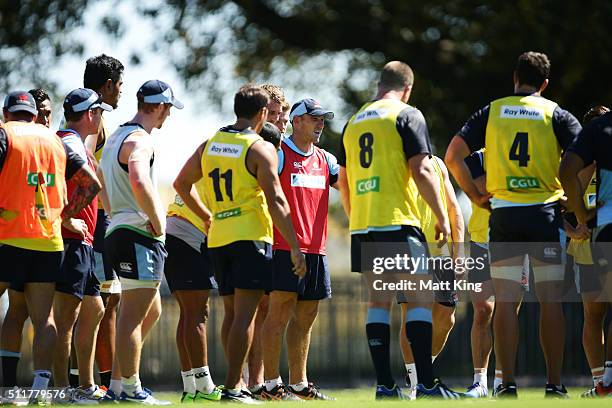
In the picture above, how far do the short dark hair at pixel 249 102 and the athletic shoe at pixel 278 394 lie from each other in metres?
2.46

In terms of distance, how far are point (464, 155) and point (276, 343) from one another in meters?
2.32

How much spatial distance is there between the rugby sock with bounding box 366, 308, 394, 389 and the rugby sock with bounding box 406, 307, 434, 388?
7.0 inches

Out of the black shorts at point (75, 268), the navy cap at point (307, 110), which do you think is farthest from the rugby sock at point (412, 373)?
the black shorts at point (75, 268)

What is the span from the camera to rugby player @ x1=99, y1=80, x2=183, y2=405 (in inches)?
400

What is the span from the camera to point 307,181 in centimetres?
1179

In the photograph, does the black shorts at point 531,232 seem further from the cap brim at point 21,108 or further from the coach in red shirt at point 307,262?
the cap brim at point 21,108

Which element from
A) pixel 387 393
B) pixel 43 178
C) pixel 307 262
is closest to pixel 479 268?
pixel 307 262

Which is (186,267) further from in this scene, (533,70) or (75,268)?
(533,70)

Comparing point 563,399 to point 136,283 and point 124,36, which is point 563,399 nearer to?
point 136,283

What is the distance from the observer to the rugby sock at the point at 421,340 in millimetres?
10000

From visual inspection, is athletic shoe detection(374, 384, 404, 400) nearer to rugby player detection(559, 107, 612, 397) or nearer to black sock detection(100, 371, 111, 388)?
rugby player detection(559, 107, 612, 397)

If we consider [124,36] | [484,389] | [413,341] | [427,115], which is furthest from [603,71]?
[413,341]

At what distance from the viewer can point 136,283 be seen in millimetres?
10211

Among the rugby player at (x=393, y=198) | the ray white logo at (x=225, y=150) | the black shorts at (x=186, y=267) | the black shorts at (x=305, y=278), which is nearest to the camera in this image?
the rugby player at (x=393, y=198)
